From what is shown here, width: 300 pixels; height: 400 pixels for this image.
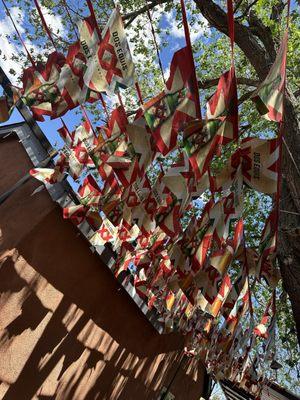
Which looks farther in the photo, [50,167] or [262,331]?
[262,331]

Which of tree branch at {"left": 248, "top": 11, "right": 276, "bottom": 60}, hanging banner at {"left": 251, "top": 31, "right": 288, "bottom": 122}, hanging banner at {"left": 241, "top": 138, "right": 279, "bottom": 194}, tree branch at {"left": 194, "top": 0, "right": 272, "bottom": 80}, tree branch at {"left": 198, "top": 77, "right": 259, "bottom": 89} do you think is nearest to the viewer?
hanging banner at {"left": 251, "top": 31, "right": 288, "bottom": 122}

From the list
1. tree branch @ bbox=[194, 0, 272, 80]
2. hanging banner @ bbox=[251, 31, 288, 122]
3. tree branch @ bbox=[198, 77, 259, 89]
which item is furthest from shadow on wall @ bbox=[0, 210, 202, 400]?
tree branch @ bbox=[194, 0, 272, 80]

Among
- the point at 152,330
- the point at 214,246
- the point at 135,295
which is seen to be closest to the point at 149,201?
the point at 214,246

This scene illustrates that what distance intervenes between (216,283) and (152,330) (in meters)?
4.06

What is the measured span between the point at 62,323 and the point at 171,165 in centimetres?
284

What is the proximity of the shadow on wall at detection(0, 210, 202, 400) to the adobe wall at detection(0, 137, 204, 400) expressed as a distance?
1cm

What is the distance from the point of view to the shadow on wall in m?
3.91

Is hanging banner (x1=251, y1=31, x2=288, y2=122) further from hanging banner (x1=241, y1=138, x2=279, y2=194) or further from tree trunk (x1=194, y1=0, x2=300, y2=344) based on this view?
tree trunk (x1=194, y1=0, x2=300, y2=344)

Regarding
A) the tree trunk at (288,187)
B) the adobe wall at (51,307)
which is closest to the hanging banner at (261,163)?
the tree trunk at (288,187)

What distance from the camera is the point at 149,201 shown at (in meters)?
3.40

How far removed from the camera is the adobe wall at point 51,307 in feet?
12.8

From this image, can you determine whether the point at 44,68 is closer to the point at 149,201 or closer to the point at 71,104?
the point at 71,104

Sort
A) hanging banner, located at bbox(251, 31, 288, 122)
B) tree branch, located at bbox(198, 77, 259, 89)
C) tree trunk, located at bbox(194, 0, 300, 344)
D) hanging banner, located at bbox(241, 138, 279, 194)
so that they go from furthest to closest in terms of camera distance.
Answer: tree branch, located at bbox(198, 77, 259, 89)
tree trunk, located at bbox(194, 0, 300, 344)
hanging banner, located at bbox(241, 138, 279, 194)
hanging banner, located at bbox(251, 31, 288, 122)

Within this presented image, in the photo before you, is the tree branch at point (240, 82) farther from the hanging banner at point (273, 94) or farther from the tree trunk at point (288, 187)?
the hanging banner at point (273, 94)
